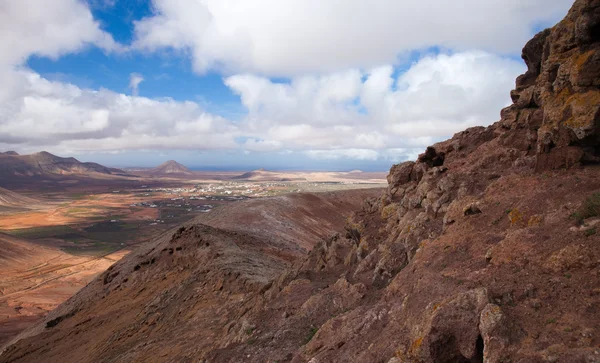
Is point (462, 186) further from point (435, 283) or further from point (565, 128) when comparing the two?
point (435, 283)

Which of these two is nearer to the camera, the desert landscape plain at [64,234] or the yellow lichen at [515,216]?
the yellow lichen at [515,216]

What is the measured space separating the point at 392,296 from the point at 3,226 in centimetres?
11528

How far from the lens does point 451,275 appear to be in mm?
8180

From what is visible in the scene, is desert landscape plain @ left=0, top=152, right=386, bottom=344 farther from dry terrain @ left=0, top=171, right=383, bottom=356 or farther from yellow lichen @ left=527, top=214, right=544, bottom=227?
yellow lichen @ left=527, top=214, right=544, bottom=227

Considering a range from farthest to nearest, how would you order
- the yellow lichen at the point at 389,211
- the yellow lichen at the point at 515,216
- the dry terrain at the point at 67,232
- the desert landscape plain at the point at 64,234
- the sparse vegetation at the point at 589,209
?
the desert landscape plain at the point at 64,234 → the dry terrain at the point at 67,232 → the yellow lichen at the point at 389,211 → the yellow lichen at the point at 515,216 → the sparse vegetation at the point at 589,209

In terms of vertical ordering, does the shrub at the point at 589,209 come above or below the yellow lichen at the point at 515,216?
above

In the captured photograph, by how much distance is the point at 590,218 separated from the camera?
289 inches

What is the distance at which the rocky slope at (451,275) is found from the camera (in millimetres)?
6227

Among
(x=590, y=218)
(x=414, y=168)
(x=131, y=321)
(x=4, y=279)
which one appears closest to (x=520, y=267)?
(x=590, y=218)

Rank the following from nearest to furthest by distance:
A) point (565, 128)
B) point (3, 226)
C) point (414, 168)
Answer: point (565, 128), point (414, 168), point (3, 226)

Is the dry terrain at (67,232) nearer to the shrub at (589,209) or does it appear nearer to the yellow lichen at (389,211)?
the yellow lichen at (389,211)

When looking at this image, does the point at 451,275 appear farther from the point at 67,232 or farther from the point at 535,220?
the point at 67,232

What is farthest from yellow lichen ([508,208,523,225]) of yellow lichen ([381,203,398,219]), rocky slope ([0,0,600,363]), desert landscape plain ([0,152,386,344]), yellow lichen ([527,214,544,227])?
desert landscape plain ([0,152,386,344])

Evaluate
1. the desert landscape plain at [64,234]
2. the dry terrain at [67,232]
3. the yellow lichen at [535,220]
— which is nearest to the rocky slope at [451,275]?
the yellow lichen at [535,220]
